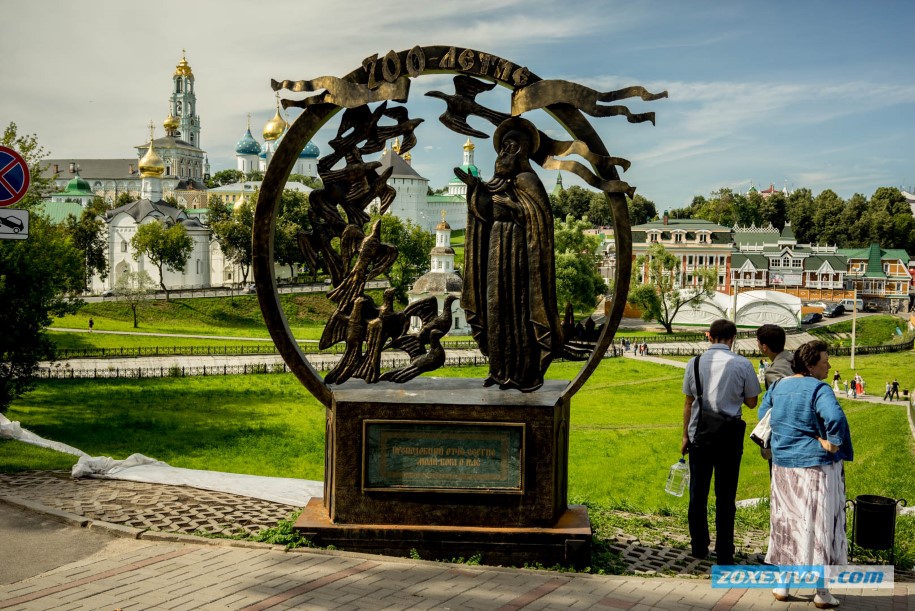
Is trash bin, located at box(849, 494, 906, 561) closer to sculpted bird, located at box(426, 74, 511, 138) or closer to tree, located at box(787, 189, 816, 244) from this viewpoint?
sculpted bird, located at box(426, 74, 511, 138)

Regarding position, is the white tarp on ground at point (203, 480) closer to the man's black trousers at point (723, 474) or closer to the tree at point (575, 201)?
the man's black trousers at point (723, 474)

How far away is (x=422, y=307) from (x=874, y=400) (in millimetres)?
26382

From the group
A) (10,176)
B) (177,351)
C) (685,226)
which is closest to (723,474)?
(10,176)

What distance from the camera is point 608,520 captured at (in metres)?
8.77

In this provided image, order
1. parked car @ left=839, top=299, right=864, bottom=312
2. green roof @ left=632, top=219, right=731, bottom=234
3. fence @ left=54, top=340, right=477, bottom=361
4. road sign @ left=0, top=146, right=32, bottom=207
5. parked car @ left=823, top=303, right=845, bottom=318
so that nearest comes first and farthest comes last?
road sign @ left=0, top=146, right=32, bottom=207
fence @ left=54, top=340, right=477, bottom=361
parked car @ left=823, top=303, right=845, bottom=318
green roof @ left=632, top=219, right=731, bottom=234
parked car @ left=839, top=299, right=864, bottom=312

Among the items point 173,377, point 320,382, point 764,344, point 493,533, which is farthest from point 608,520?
point 173,377

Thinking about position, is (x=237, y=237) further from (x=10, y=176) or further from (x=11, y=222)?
(x=11, y=222)

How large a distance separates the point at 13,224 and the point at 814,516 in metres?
7.25

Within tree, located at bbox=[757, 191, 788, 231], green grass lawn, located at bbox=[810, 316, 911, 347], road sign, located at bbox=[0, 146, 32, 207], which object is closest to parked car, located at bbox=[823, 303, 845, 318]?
green grass lawn, located at bbox=[810, 316, 911, 347]

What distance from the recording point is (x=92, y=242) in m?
64.1

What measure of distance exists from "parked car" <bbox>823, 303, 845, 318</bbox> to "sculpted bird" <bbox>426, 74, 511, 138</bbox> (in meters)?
64.8

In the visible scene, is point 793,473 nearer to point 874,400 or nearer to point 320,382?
point 320,382

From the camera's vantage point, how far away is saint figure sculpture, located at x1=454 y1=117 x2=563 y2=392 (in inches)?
300

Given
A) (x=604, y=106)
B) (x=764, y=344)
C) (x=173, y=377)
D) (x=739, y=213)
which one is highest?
(x=739, y=213)
